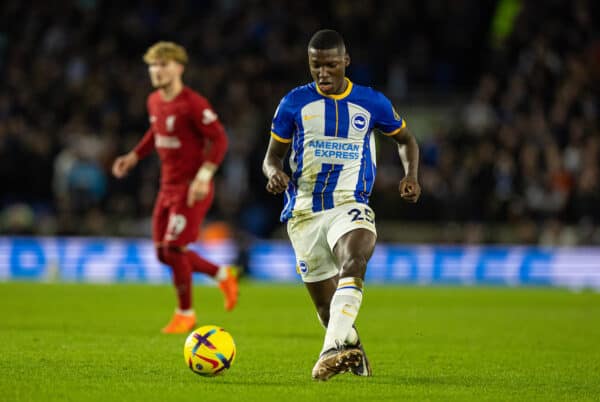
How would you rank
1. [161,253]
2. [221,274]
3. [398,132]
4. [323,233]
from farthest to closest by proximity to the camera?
[221,274]
[161,253]
[398,132]
[323,233]

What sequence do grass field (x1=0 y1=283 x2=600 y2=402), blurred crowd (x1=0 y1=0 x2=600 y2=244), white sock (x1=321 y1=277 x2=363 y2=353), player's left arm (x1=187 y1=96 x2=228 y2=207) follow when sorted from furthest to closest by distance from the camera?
blurred crowd (x1=0 y1=0 x2=600 y2=244) < player's left arm (x1=187 y1=96 x2=228 y2=207) < white sock (x1=321 y1=277 x2=363 y2=353) < grass field (x1=0 y1=283 x2=600 y2=402)

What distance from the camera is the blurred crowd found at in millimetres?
20203

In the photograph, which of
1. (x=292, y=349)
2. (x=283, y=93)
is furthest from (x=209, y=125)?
(x=283, y=93)

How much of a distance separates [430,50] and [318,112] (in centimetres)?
1790

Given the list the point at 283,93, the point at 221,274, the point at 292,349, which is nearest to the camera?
the point at 292,349

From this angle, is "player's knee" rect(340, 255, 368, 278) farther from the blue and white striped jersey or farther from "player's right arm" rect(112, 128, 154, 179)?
"player's right arm" rect(112, 128, 154, 179)

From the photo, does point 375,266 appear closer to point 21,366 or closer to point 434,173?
point 434,173

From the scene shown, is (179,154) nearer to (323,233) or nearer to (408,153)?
(408,153)

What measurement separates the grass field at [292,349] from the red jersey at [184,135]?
62.3 inches

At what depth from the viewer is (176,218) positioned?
35.7ft

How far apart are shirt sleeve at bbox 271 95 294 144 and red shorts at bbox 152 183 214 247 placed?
3475 mm

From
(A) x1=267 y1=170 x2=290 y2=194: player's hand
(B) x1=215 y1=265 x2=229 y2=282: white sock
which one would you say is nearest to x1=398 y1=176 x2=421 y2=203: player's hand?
(A) x1=267 y1=170 x2=290 y2=194: player's hand

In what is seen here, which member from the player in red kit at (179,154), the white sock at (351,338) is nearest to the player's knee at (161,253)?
the player in red kit at (179,154)

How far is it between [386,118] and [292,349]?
2.44 metres
